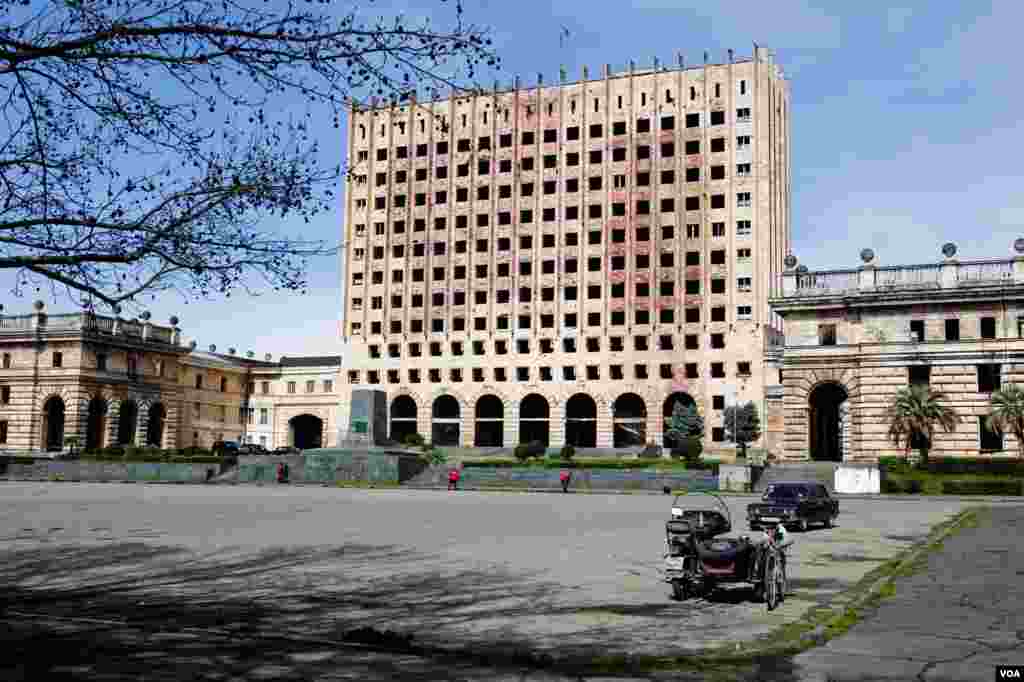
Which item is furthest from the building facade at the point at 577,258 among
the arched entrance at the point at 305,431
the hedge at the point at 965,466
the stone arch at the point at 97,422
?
the hedge at the point at 965,466

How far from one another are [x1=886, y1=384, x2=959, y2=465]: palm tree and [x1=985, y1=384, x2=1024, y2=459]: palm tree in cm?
211

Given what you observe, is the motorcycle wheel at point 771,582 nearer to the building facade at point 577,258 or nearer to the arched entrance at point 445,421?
the building facade at point 577,258

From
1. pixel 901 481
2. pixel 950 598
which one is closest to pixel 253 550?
pixel 950 598

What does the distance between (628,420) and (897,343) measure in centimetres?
3036

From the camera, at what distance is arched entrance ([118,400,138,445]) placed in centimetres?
8044

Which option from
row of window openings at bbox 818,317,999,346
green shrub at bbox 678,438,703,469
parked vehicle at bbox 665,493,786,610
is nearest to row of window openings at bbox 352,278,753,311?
green shrub at bbox 678,438,703,469

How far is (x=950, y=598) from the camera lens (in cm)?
1236

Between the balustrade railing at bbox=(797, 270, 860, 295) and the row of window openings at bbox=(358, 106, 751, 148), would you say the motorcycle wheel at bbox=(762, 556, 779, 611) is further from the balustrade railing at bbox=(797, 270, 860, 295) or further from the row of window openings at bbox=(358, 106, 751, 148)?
the row of window openings at bbox=(358, 106, 751, 148)

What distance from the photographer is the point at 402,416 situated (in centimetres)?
9125

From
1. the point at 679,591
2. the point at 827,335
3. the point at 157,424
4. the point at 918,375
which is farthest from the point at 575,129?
the point at 679,591

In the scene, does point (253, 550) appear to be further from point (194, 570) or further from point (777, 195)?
point (777, 195)

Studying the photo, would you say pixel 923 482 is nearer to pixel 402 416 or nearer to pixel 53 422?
pixel 402 416

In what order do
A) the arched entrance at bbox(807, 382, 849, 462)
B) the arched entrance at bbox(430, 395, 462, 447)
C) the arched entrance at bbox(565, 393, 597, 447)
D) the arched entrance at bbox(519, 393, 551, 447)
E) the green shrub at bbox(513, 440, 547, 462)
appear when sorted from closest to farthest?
the arched entrance at bbox(807, 382, 849, 462) → the green shrub at bbox(513, 440, 547, 462) → the arched entrance at bbox(565, 393, 597, 447) → the arched entrance at bbox(519, 393, 551, 447) → the arched entrance at bbox(430, 395, 462, 447)

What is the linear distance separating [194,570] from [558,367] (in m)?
70.5
